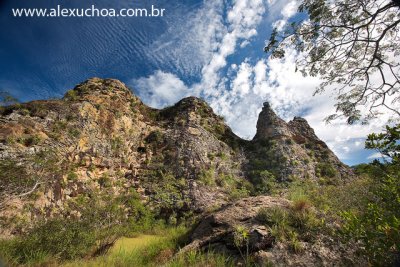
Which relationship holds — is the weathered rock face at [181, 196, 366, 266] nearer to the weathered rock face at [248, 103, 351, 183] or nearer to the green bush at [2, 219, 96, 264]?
the green bush at [2, 219, 96, 264]

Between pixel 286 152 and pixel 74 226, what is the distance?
19.0m

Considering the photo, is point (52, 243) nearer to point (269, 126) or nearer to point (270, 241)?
point (270, 241)

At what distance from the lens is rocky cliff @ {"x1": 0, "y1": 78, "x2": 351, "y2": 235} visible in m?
10.7

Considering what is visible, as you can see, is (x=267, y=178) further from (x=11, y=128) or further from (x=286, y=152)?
(x=11, y=128)

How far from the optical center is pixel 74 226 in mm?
7770

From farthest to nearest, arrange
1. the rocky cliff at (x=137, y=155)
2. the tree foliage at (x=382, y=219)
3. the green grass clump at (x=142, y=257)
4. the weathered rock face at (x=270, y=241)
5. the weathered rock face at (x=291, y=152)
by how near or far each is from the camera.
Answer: the weathered rock face at (x=291, y=152), the rocky cliff at (x=137, y=155), the green grass clump at (x=142, y=257), the weathered rock face at (x=270, y=241), the tree foliage at (x=382, y=219)

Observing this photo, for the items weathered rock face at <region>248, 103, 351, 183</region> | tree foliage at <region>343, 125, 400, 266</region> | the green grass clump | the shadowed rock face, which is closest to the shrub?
weathered rock face at <region>248, 103, 351, 183</region>

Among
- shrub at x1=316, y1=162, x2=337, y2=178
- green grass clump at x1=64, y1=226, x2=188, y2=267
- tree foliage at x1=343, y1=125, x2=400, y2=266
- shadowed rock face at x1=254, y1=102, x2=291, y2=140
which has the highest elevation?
shadowed rock face at x1=254, y1=102, x2=291, y2=140

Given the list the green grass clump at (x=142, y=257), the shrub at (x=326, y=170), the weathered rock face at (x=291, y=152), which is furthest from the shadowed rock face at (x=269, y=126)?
the green grass clump at (x=142, y=257)

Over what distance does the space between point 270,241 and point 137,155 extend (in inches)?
605

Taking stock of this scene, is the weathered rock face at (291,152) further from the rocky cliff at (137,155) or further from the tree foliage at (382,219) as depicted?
the tree foliage at (382,219)

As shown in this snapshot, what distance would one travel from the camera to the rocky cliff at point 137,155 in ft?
35.2

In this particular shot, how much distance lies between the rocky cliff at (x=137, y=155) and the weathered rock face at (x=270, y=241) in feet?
21.6

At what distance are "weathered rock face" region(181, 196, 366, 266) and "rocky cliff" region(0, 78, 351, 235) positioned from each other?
259 inches
